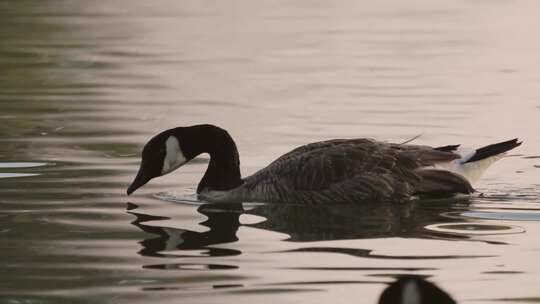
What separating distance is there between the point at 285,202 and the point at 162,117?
5.15 meters

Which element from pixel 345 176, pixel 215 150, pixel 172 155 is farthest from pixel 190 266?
pixel 215 150

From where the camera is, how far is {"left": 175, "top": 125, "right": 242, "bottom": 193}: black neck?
14.6 metres

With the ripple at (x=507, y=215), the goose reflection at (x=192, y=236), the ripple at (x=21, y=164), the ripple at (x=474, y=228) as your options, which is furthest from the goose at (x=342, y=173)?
the ripple at (x=21, y=164)

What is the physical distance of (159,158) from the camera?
47.6ft

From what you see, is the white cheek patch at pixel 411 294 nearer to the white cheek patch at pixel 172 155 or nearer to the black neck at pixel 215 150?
the black neck at pixel 215 150

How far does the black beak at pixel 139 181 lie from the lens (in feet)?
46.7

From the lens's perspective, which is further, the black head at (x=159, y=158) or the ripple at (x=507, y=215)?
the black head at (x=159, y=158)

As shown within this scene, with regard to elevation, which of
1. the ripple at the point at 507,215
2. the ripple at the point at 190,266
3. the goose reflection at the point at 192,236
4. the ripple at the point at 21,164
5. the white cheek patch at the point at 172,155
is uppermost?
the white cheek patch at the point at 172,155

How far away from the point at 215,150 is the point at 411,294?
9021 millimetres

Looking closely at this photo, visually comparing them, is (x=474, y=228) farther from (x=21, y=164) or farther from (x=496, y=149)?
→ (x=21, y=164)

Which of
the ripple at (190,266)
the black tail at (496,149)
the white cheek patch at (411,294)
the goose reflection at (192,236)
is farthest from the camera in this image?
the black tail at (496,149)

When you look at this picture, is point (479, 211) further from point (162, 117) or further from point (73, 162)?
point (162, 117)

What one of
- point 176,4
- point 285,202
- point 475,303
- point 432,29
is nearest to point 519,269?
point 475,303

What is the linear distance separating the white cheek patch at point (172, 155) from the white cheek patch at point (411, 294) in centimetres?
879
